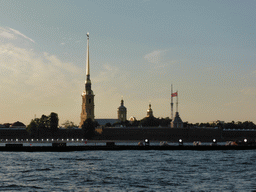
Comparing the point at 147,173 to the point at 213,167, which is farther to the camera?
the point at 213,167

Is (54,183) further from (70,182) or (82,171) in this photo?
(82,171)

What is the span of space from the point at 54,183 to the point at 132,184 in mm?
8108

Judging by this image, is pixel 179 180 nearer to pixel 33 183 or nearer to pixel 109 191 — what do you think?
pixel 109 191

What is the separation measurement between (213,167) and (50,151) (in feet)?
158

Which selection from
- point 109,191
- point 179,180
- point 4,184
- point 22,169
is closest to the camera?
point 109,191

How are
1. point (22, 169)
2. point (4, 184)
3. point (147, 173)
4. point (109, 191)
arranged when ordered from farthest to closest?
point (22, 169) → point (147, 173) → point (4, 184) → point (109, 191)

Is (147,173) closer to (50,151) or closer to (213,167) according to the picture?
(213,167)

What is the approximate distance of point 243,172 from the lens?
59594 millimetres

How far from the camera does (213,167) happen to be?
217 feet

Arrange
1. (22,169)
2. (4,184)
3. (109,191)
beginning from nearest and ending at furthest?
(109,191), (4,184), (22,169)

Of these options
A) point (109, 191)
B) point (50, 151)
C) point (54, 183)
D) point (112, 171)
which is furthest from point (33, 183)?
point (50, 151)

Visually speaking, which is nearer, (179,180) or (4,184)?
(4,184)

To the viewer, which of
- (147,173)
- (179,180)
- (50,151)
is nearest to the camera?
(179,180)

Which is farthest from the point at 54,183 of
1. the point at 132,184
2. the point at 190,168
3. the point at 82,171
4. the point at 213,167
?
the point at 213,167
